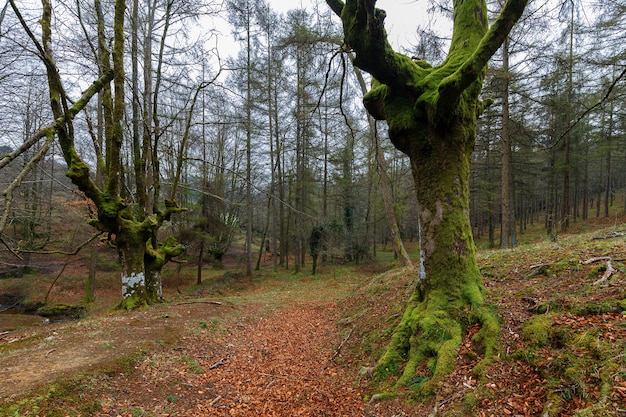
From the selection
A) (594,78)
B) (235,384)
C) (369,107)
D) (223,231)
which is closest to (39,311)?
(223,231)

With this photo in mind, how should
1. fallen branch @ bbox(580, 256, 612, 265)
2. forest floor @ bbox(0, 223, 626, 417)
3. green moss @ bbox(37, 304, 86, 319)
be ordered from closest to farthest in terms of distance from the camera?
1. forest floor @ bbox(0, 223, 626, 417)
2. fallen branch @ bbox(580, 256, 612, 265)
3. green moss @ bbox(37, 304, 86, 319)

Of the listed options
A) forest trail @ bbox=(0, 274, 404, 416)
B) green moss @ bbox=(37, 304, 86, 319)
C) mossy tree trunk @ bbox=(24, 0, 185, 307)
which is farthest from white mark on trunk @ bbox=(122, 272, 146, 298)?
green moss @ bbox=(37, 304, 86, 319)

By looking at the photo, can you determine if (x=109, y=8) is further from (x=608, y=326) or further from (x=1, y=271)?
(x=1, y=271)

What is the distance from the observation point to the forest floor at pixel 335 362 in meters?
2.54

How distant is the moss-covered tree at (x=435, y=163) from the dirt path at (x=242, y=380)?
86cm

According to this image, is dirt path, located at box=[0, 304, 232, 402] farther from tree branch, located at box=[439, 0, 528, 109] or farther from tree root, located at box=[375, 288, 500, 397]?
tree branch, located at box=[439, 0, 528, 109]

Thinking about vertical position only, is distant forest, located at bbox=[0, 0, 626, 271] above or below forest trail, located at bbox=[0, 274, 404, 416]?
above

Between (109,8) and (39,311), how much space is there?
1248cm

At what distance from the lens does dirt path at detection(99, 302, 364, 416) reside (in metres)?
3.42

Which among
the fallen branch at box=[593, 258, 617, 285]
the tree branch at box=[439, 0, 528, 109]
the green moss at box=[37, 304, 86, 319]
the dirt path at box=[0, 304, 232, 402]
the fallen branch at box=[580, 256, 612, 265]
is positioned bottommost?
the green moss at box=[37, 304, 86, 319]

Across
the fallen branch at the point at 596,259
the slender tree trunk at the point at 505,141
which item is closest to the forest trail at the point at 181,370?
the fallen branch at the point at 596,259

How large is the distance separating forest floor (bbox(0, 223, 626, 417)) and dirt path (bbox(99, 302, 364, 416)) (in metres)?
0.02

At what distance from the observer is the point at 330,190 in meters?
24.0

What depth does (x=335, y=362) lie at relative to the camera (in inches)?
188
